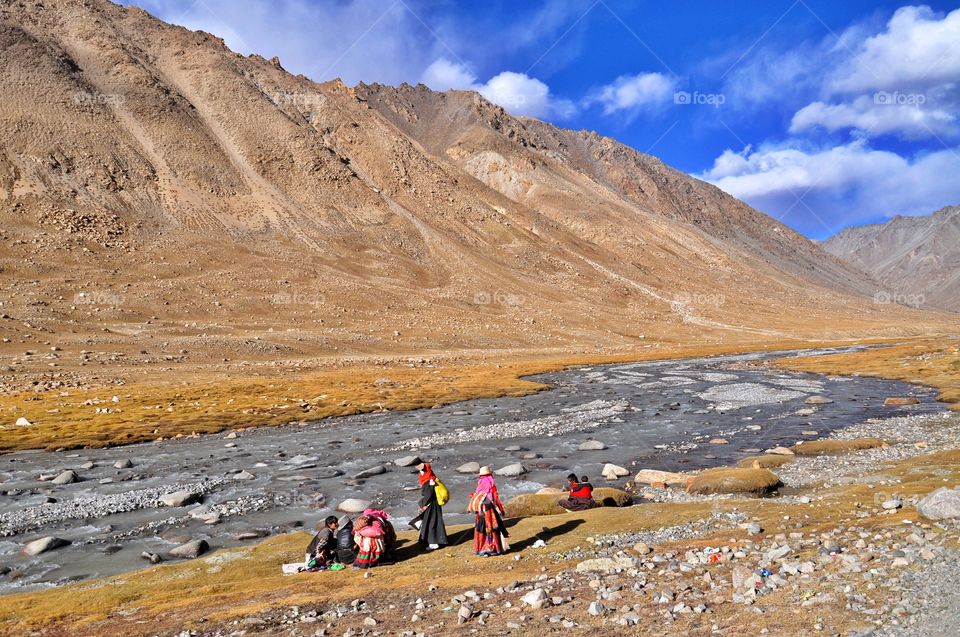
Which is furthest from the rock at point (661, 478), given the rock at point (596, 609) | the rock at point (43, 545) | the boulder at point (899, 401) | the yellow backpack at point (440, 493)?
the boulder at point (899, 401)

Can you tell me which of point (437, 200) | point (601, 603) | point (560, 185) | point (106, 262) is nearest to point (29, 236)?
point (106, 262)

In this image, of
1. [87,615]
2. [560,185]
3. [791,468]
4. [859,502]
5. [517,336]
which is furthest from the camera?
[560,185]

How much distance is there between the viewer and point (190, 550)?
14.6 m

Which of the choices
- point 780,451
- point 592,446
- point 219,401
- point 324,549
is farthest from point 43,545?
point 219,401

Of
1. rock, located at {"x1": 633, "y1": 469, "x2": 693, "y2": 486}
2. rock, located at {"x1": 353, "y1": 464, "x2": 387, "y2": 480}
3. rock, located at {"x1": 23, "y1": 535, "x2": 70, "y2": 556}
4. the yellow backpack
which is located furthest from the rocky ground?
rock, located at {"x1": 353, "y1": 464, "x2": 387, "y2": 480}

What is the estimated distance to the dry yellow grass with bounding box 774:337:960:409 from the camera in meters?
45.3

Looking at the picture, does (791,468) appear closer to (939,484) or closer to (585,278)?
(939,484)

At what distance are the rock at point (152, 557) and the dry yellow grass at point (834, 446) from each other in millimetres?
21758

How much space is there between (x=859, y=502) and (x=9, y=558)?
777 inches

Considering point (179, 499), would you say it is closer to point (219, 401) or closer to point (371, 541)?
point (371, 541)

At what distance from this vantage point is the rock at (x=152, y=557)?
14.3 meters

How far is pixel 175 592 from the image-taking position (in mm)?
11453

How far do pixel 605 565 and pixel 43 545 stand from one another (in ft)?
44.6

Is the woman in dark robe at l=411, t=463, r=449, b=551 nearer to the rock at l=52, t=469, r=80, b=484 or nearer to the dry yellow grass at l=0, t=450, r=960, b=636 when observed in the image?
the dry yellow grass at l=0, t=450, r=960, b=636
